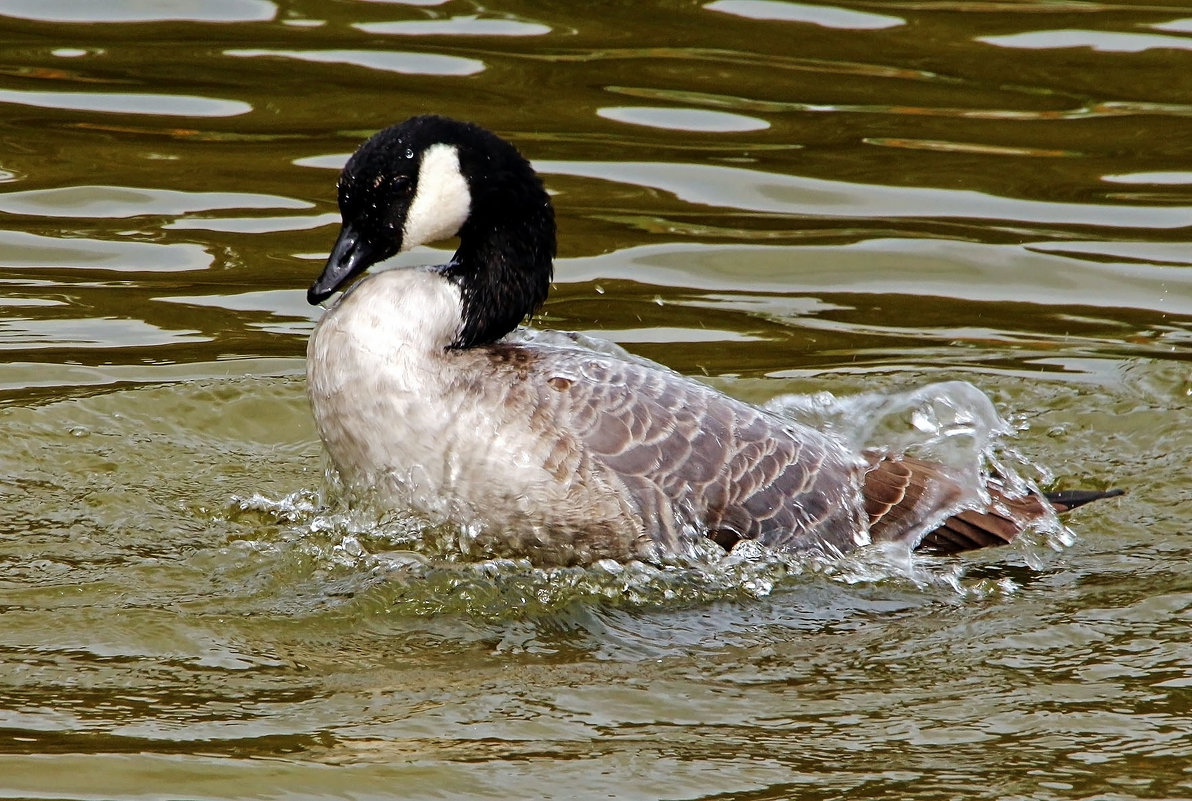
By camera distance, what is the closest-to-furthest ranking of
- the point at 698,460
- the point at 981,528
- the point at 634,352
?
the point at 698,460 → the point at 981,528 → the point at 634,352

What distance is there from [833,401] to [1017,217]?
298cm

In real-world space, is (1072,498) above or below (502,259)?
below

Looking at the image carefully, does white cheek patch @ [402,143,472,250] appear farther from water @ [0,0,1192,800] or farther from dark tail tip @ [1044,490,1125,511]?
dark tail tip @ [1044,490,1125,511]

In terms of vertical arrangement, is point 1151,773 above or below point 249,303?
below

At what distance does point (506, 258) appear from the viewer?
6.51m

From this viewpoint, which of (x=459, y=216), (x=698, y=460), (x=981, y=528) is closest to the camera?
(x=698, y=460)

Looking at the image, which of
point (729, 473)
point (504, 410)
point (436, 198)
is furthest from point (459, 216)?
point (729, 473)

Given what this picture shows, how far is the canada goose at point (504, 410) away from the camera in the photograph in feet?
→ 19.9

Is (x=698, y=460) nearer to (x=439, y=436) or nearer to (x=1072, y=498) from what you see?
(x=439, y=436)

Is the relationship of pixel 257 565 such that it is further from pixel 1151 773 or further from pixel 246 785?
pixel 1151 773

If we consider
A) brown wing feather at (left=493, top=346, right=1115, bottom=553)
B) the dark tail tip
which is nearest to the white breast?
brown wing feather at (left=493, top=346, right=1115, bottom=553)

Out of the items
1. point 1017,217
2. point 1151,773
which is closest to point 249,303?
point 1017,217

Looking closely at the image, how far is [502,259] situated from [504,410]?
765 millimetres

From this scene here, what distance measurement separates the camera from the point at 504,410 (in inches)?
238
